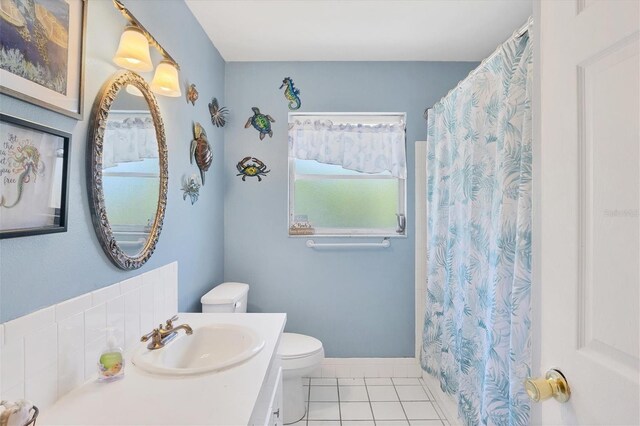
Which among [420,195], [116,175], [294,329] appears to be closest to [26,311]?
[116,175]

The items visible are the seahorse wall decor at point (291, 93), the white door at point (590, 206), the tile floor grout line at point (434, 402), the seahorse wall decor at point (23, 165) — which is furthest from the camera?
the seahorse wall decor at point (291, 93)

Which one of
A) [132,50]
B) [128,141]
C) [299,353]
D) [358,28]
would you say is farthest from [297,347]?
[358,28]

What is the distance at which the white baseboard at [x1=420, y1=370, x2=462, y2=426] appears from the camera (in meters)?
1.95

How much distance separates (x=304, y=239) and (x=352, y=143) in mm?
822

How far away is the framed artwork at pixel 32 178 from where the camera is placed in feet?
2.52

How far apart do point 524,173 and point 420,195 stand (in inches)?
52.8

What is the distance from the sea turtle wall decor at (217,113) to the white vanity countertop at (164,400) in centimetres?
164

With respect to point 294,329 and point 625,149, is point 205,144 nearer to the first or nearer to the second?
point 294,329

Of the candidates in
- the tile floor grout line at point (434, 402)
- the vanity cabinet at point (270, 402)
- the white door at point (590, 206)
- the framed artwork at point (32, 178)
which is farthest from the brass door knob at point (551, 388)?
the tile floor grout line at point (434, 402)

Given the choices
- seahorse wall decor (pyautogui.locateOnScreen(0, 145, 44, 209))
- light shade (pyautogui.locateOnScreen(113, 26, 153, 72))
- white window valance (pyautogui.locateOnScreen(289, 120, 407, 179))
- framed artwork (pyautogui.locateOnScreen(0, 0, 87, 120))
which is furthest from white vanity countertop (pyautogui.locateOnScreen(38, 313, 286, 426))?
white window valance (pyautogui.locateOnScreen(289, 120, 407, 179))

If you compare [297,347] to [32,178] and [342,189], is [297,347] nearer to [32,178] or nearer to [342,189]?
[342,189]

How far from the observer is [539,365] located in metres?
0.82

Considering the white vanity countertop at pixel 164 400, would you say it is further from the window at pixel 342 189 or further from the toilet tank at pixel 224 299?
the window at pixel 342 189

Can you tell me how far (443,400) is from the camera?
2.12m
